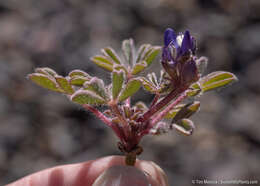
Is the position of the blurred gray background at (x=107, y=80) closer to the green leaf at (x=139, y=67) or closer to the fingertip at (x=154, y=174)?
the fingertip at (x=154, y=174)

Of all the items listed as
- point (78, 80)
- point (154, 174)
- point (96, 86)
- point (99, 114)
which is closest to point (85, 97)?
point (96, 86)

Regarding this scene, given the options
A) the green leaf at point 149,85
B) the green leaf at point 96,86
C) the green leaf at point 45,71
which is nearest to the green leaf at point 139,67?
the green leaf at point 149,85

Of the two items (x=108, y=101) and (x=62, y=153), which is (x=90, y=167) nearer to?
(x=108, y=101)

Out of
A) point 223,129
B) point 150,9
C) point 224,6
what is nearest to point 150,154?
point 223,129

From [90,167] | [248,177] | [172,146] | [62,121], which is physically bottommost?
[248,177]

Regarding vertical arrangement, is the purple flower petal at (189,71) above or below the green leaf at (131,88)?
above

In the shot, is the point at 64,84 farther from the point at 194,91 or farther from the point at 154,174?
the point at 154,174
